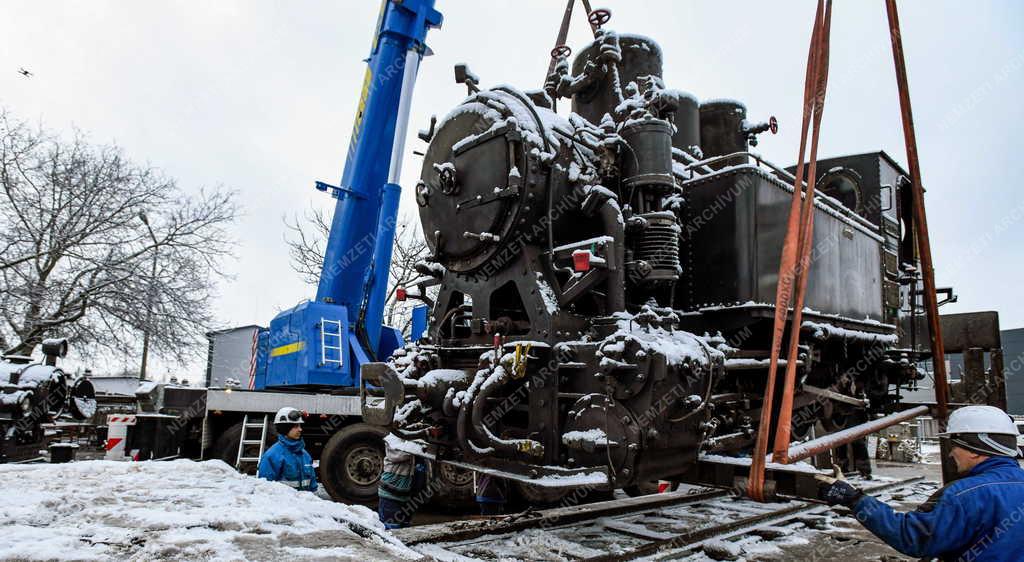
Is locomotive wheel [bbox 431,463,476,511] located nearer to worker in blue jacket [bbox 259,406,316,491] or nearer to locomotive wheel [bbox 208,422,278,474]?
locomotive wheel [bbox 208,422,278,474]

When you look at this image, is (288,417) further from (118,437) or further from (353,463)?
(118,437)

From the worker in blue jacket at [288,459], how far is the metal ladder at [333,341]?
318 centimetres

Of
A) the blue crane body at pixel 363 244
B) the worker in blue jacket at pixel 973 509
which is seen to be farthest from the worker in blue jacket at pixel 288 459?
the worker in blue jacket at pixel 973 509

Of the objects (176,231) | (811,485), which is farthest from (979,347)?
(176,231)

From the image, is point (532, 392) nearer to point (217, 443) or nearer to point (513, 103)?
point (513, 103)

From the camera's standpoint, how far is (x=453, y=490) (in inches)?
315

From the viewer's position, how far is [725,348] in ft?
16.3

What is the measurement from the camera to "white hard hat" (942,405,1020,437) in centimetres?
243

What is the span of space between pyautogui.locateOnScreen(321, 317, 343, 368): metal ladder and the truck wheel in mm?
952

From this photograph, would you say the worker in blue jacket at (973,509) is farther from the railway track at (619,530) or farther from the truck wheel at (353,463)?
the truck wheel at (353,463)

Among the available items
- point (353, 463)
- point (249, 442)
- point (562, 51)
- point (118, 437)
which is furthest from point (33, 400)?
point (562, 51)

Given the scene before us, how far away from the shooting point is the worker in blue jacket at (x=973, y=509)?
87.7 inches

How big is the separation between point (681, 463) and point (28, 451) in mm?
7047

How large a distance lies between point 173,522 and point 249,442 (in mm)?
6256
